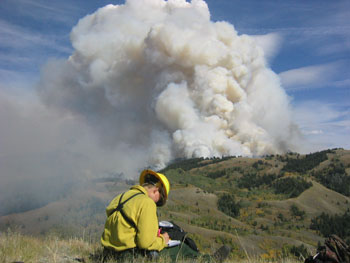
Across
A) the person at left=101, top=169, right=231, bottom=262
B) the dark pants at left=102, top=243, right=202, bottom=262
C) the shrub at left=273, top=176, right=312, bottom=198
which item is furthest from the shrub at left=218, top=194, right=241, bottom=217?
the person at left=101, top=169, right=231, bottom=262

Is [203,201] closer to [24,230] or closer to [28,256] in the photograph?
[24,230]

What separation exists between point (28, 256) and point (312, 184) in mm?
31504

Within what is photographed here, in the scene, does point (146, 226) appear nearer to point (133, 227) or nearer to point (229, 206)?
point (133, 227)

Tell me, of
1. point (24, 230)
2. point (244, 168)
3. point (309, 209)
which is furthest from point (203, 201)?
point (244, 168)

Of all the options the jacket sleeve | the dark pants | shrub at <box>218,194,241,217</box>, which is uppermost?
the jacket sleeve

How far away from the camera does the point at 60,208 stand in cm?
1703

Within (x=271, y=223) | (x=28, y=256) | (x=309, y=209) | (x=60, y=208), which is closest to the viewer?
(x=28, y=256)

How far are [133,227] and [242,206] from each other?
23.3 m

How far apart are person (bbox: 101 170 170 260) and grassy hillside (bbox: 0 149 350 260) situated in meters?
2.07

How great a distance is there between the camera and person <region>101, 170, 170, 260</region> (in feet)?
13.8

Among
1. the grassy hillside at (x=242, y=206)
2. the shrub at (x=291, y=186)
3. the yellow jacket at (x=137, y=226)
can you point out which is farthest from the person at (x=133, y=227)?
the shrub at (x=291, y=186)

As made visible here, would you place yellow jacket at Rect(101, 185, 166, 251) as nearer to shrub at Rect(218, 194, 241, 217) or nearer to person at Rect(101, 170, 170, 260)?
person at Rect(101, 170, 170, 260)

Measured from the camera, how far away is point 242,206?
26.3 metres

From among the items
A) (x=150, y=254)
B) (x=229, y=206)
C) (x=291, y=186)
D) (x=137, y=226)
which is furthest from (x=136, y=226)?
(x=291, y=186)
